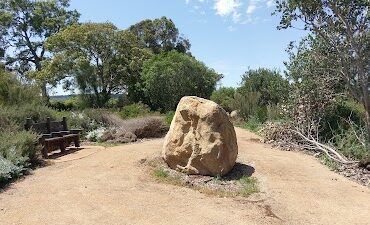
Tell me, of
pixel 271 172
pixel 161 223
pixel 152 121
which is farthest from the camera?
pixel 152 121

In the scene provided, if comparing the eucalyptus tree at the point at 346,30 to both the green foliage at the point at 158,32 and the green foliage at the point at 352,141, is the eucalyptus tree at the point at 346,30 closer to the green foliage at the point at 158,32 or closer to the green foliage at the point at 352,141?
the green foliage at the point at 352,141

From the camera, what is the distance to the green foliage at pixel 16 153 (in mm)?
7332

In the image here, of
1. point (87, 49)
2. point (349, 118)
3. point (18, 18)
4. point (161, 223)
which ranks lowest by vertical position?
point (161, 223)

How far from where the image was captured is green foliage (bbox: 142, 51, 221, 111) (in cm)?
2231

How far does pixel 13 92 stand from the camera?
49.6ft

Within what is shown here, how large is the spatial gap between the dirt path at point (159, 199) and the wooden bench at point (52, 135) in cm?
123

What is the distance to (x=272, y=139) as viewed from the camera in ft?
41.5

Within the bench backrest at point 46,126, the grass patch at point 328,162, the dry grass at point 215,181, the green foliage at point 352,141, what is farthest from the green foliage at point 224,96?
the dry grass at point 215,181

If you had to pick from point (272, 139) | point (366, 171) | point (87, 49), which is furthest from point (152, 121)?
point (87, 49)

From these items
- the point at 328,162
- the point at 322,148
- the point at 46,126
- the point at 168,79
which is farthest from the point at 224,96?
the point at 46,126

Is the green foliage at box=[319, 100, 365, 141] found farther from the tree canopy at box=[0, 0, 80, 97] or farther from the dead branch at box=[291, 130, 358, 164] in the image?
the tree canopy at box=[0, 0, 80, 97]

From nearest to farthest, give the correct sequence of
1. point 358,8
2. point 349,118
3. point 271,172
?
1. point 271,172
2. point 358,8
3. point 349,118

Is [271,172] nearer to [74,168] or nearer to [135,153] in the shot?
[135,153]

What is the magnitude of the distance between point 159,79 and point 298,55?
1063 centimetres
